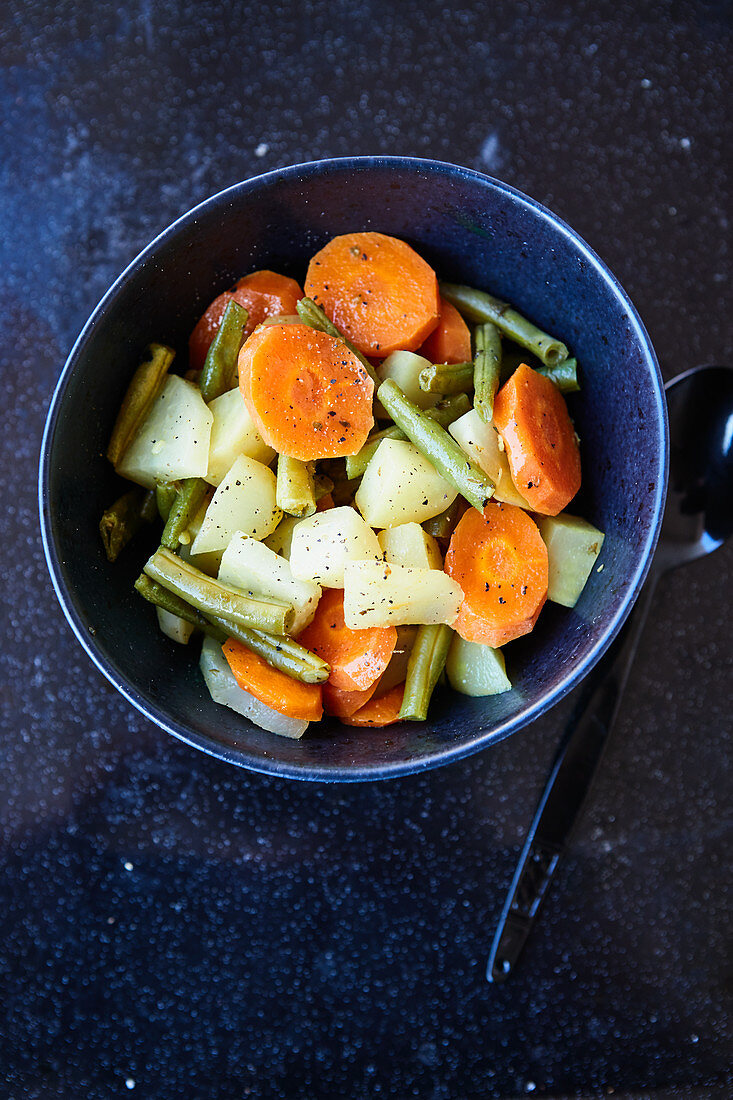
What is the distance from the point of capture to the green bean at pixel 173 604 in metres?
1.40

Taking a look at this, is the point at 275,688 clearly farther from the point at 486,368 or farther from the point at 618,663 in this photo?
the point at 618,663

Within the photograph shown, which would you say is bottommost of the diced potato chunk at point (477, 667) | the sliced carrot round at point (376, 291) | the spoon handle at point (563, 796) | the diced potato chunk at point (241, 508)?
the spoon handle at point (563, 796)

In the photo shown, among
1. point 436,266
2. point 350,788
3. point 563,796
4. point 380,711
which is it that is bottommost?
point 563,796

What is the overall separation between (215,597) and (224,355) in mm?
403

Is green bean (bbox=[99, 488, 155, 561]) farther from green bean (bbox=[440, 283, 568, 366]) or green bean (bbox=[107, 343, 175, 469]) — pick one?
green bean (bbox=[440, 283, 568, 366])

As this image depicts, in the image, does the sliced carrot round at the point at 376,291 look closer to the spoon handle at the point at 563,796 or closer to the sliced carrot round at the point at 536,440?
the sliced carrot round at the point at 536,440

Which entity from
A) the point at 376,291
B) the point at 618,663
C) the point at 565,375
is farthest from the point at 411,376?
the point at 618,663

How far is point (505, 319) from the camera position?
1479 mm

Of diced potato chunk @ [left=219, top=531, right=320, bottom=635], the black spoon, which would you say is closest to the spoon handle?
the black spoon

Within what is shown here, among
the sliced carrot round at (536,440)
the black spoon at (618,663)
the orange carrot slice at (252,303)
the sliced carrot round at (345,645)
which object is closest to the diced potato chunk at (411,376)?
the sliced carrot round at (536,440)

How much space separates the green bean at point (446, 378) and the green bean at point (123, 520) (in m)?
0.50

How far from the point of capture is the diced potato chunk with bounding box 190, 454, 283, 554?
1346 millimetres

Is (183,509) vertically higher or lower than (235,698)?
higher

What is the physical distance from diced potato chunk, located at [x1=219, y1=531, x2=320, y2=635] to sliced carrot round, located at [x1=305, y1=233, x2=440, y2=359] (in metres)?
0.40
